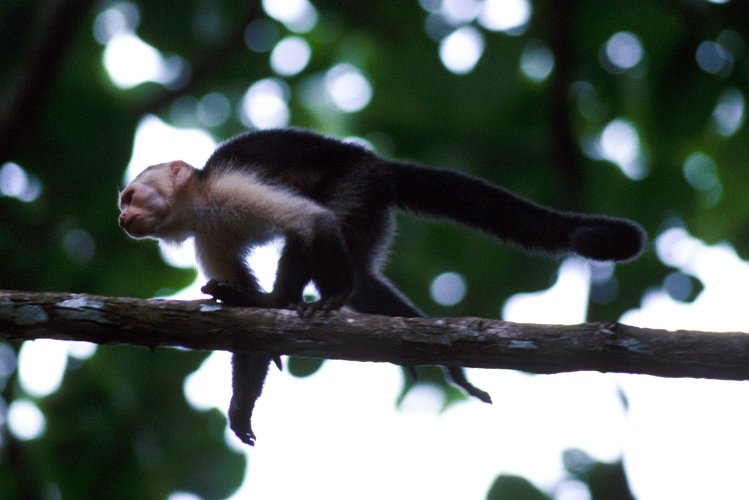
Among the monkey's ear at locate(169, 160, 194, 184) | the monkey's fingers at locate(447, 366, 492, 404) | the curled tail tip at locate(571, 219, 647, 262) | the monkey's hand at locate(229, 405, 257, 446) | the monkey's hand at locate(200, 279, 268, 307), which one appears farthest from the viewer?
the monkey's ear at locate(169, 160, 194, 184)

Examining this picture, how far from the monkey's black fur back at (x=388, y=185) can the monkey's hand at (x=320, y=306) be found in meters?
0.65

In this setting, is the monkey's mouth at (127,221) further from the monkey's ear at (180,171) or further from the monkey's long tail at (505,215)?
the monkey's long tail at (505,215)

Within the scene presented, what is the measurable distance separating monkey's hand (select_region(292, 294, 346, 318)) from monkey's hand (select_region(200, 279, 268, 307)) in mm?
363

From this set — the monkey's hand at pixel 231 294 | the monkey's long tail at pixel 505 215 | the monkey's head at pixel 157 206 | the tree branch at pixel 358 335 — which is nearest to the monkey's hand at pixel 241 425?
the monkey's hand at pixel 231 294

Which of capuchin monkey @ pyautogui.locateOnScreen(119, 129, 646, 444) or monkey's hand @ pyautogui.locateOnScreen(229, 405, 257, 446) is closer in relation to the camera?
capuchin monkey @ pyautogui.locateOnScreen(119, 129, 646, 444)

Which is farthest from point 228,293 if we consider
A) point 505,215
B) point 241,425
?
point 505,215

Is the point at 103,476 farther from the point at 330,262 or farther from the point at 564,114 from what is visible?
the point at 564,114

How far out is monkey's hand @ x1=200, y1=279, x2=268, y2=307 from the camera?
3.56 metres

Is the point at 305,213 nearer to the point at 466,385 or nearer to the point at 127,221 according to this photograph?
the point at 127,221

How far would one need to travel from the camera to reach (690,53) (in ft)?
16.4

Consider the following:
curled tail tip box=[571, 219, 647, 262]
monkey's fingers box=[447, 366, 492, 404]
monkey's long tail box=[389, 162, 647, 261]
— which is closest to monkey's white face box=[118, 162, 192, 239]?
monkey's long tail box=[389, 162, 647, 261]

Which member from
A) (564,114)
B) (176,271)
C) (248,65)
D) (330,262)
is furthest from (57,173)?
(564,114)

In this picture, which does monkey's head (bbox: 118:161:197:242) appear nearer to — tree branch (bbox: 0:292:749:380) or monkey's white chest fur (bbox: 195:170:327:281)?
monkey's white chest fur (bbox: 195:170:327:281)

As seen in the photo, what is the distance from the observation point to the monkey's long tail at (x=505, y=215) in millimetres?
3740
